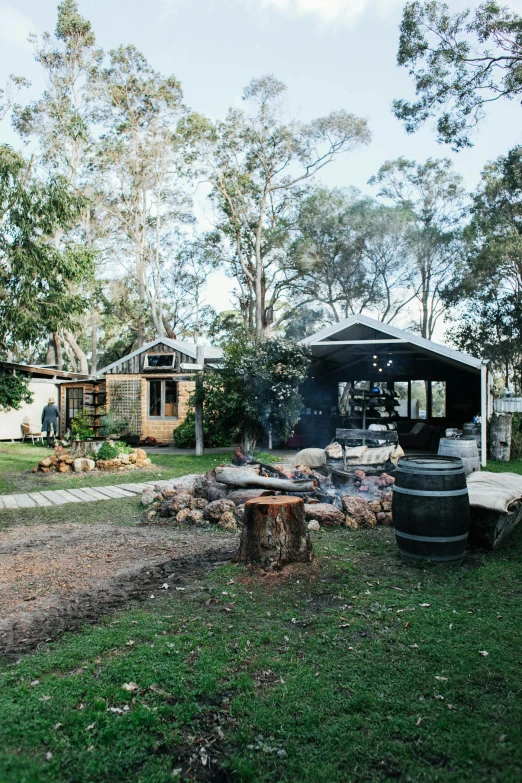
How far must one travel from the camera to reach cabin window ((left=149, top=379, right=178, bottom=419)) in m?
17.5

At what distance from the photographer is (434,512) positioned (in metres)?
4.43

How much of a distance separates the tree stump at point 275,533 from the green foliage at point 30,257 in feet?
40.6

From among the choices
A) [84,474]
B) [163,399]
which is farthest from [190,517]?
[163,399]

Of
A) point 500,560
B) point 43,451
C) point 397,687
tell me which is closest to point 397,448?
point 500,560

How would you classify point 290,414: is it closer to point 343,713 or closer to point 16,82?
point 343,713

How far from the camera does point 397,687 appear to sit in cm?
255

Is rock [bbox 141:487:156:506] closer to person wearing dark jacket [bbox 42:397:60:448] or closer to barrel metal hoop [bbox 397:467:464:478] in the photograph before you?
barrel metal hoop [bbox 397:467:464:478]

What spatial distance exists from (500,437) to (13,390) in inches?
616

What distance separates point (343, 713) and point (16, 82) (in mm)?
26266

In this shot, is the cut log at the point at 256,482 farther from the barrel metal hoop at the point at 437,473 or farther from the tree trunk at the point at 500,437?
the tree trunk at the point at 500,437

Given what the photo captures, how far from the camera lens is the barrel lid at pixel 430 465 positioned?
14.8 feet

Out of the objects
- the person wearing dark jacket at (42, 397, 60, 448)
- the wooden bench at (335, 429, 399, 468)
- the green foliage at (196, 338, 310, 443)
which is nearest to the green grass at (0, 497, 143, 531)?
the wooden bench at (335, 429, 399, 468)

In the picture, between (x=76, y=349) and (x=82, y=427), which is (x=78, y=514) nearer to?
(x=82, y=427)

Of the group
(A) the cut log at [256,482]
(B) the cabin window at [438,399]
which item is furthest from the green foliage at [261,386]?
(B) the cabin window at [438,399]
